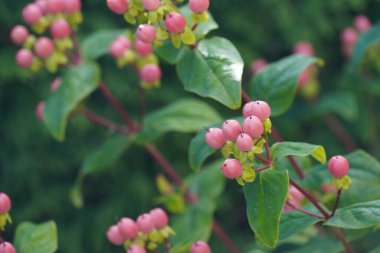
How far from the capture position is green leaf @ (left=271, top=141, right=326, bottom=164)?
1.13 m

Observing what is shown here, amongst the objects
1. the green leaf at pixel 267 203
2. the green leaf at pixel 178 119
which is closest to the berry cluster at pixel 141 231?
the green leaf at pixel 267 203

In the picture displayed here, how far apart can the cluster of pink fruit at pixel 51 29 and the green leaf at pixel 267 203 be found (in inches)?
28.1

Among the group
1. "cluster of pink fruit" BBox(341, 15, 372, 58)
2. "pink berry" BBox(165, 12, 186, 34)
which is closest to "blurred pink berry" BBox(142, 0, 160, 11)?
"pink berry" BBox(165, 12, 186, 34)

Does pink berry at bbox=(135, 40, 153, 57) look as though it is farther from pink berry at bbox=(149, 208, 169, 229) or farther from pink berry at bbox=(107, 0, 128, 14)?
pink berry at bbox=(149, 208, 169, 229)

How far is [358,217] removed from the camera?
1.22 metres

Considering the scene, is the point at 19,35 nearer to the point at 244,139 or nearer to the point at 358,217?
the point at 244,139

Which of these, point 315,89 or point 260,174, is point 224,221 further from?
point 260,174

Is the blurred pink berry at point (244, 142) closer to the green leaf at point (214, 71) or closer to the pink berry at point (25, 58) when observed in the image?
the green leaf at point (214, 71)

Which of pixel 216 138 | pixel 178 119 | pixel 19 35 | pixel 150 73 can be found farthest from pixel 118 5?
pixel 178 119

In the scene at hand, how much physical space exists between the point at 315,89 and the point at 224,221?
602mm

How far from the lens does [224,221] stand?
2.54 m

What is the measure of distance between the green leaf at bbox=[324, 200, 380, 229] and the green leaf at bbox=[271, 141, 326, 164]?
115mm

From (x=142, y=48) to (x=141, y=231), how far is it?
476 mm

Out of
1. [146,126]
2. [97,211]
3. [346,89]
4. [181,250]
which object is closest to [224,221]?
[97,211]
